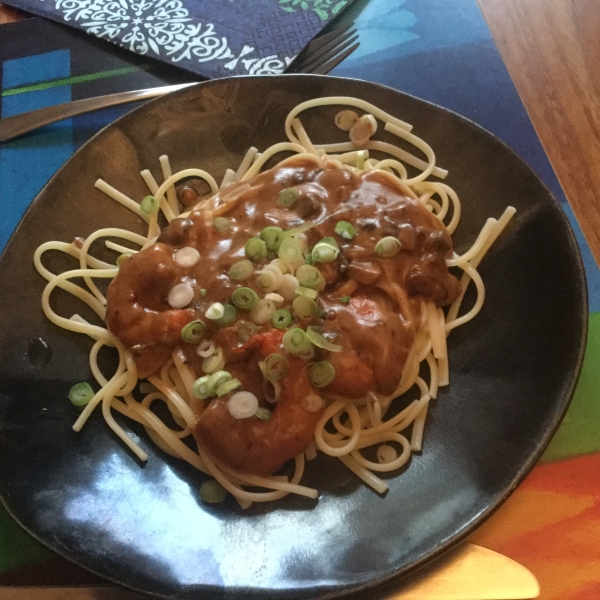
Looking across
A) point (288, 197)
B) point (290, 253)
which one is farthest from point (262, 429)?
point (288, 197)

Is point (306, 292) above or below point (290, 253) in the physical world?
below

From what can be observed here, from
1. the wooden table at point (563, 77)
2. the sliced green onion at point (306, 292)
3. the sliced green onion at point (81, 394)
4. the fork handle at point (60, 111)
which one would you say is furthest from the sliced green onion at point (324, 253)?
the fork handle at point (60, 111)

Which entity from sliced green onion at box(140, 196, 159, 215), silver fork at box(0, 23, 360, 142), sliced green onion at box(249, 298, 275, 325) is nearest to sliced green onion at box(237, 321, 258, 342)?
sliced green onion at box(249, 298, 275, 325)

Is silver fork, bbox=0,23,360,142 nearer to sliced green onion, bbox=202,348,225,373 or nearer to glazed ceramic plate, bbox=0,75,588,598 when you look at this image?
glazed ceramic plate, bbox=0,75,588,598

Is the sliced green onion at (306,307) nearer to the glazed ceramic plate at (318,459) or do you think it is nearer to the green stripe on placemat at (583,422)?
the glazed ceramic plate at (318,459)

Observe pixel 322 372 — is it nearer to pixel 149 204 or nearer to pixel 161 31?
pixel 149 204

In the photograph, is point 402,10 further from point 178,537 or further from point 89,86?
point 178,537
